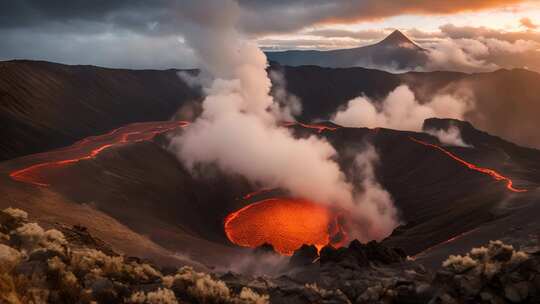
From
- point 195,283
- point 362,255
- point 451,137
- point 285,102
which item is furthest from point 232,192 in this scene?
point 285,102

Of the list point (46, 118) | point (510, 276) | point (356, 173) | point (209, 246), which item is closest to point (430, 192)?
point (356, 173)

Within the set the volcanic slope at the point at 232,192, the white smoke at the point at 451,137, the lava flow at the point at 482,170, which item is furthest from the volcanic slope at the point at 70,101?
the white smoke at the point at 451,137

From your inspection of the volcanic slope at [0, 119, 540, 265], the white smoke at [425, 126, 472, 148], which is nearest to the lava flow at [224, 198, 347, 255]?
the volcanic slope at [0, 119, 540, 265]

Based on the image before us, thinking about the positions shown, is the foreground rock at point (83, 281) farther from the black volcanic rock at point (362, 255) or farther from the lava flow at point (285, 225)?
the lava flow at point (285, 225)

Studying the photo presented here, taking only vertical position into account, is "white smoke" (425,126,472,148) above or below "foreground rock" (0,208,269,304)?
above

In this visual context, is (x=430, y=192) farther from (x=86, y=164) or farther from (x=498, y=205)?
(x=86, y=164)

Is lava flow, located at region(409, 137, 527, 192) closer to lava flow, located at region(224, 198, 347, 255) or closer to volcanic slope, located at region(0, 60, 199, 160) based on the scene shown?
lava flow, located at region(224, 198, 347, 255)
